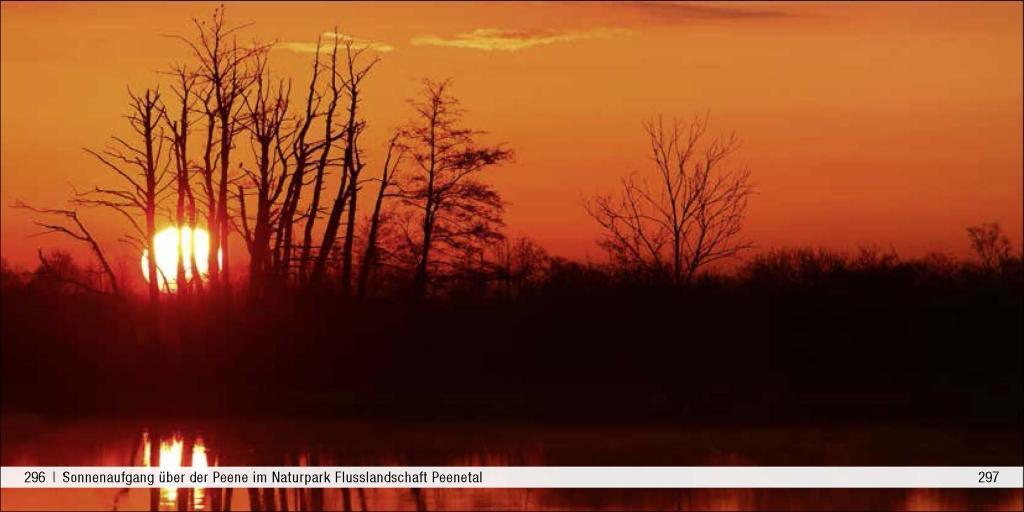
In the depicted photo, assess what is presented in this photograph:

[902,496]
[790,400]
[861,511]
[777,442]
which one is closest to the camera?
[861,511]

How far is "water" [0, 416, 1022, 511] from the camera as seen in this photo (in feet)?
56.9

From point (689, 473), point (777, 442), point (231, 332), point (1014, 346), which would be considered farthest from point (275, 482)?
point (1014, 346)

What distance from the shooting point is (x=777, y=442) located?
22516 mm

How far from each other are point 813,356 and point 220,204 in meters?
11.5

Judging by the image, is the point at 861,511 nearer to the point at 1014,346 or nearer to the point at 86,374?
the point at 1014,346

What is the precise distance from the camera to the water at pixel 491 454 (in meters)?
17.3
